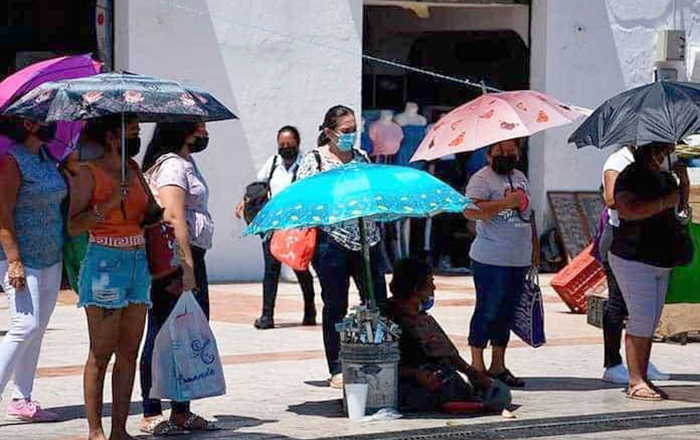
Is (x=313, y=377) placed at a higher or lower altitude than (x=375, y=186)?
lower

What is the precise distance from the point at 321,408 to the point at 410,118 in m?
9.87

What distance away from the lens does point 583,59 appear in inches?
757

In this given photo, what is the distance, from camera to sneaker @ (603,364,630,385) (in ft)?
33.5

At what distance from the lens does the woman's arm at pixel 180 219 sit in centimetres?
792

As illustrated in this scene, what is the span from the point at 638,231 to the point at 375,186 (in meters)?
2.10

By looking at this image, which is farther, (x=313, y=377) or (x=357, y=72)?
(x=357, y=72)

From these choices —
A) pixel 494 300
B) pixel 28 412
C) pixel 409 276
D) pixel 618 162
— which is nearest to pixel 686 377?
pixel 618 162

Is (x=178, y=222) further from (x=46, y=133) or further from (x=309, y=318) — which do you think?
(x=309, y=318)

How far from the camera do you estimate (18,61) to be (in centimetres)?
1656

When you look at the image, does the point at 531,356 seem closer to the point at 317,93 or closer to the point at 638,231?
the point at 638,231

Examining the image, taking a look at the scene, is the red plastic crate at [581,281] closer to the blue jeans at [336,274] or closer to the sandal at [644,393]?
the sandal at [644,393]

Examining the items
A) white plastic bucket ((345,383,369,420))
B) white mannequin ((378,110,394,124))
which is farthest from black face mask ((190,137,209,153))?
white mannequin ((378,110,394,124))

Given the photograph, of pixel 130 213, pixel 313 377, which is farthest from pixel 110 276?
pixel 313 377

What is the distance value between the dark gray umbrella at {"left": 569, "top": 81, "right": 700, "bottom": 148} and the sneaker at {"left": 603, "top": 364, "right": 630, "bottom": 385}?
1.77m
